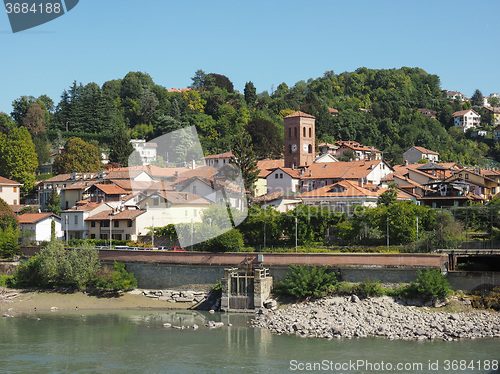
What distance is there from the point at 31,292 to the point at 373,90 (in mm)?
106772

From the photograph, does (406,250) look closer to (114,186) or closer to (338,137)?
(114,186)

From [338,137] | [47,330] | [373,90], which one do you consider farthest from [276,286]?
[373,90]

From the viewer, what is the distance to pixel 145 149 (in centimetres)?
8150

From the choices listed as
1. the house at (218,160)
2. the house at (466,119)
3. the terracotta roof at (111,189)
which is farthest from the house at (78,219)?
the house at (466,119)

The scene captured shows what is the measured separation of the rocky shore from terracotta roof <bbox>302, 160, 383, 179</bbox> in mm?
22757

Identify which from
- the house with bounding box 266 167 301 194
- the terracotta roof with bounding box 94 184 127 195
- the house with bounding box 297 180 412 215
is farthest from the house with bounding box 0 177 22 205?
the house with bounding box 297 180 412 215

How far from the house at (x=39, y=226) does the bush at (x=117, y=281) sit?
526 inches

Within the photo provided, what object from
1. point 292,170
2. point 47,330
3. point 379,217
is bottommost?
point 47,330

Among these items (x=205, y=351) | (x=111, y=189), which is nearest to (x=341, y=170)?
(x=111, y=189)

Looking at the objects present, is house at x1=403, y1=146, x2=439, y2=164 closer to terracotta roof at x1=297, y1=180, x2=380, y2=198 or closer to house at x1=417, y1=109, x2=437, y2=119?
house at x1=417, y1=109, x2=437, y2=119

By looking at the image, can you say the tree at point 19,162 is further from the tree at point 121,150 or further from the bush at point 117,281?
the bush at point 117,281

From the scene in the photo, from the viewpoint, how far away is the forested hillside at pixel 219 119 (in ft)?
278

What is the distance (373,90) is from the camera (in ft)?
439

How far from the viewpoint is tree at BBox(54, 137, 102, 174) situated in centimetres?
6881
